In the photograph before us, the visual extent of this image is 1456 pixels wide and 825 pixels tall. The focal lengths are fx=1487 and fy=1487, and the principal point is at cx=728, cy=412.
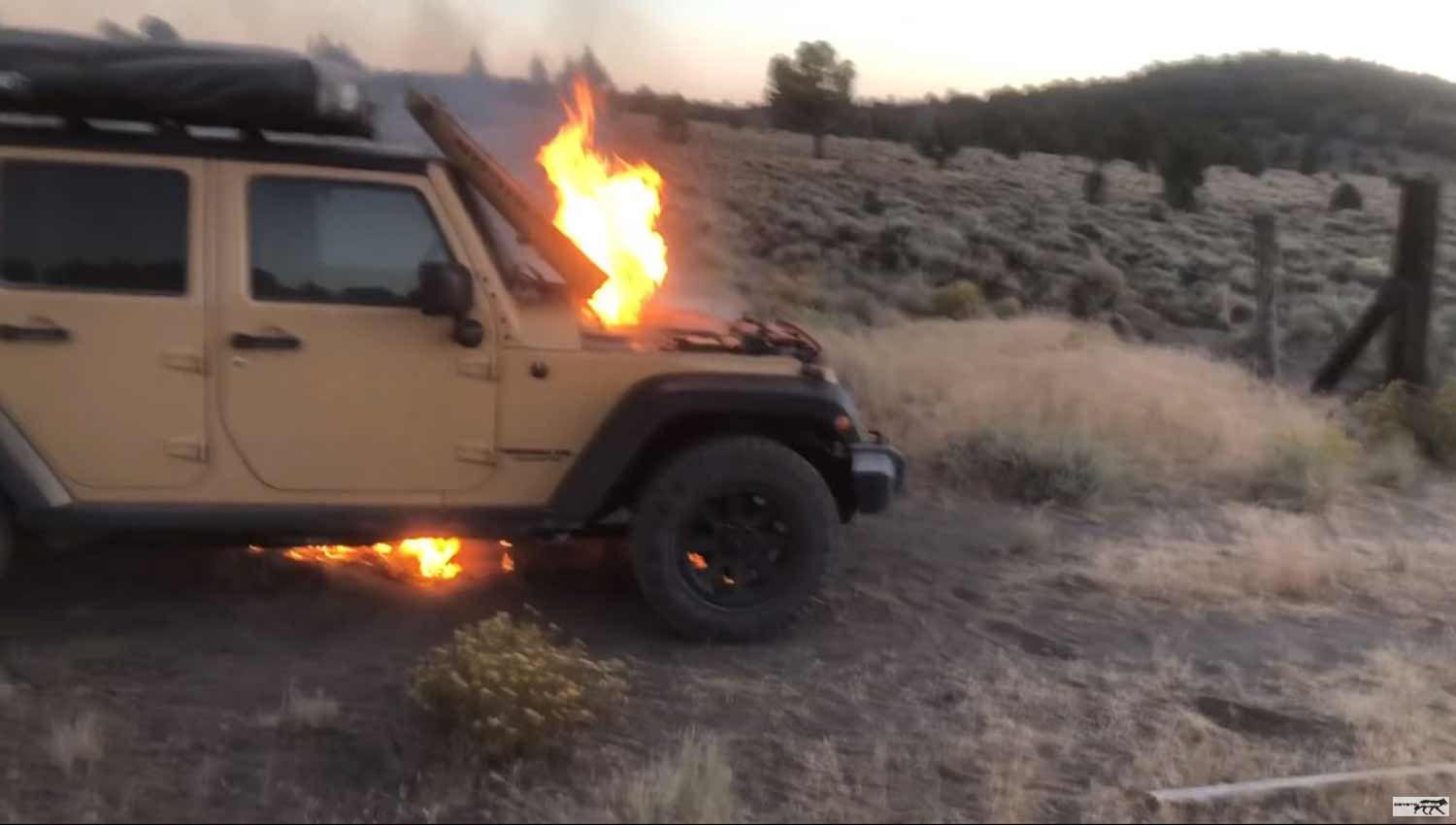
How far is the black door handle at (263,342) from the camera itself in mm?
5480

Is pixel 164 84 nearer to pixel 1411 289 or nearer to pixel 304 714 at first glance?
pixel 304 714

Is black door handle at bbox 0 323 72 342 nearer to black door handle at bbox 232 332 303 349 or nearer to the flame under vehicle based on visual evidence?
the flame under vehicle

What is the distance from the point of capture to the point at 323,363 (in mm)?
5543

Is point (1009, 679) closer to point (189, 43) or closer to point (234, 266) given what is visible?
point (234, 266)

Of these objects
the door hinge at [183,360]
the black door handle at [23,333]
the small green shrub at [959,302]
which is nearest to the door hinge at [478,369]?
the door hinge at [183,360]

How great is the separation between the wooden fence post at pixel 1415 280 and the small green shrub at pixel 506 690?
30.0ft

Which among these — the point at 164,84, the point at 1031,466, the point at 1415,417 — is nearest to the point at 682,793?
the point at 164,84

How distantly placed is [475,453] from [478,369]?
1.08 ft

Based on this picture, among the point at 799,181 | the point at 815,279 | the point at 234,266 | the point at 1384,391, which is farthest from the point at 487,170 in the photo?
the point at 799,181

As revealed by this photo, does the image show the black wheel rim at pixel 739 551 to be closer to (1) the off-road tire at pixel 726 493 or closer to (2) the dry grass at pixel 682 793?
(1) the off-road tire at pixel 726 493

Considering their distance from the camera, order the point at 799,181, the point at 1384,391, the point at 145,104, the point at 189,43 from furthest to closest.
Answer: the point at 799,181 → the point at 1384,391 → the point at 189,43 → the point at 145,104

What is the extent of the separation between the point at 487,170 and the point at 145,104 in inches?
49.9

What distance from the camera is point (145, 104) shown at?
18.0 feet

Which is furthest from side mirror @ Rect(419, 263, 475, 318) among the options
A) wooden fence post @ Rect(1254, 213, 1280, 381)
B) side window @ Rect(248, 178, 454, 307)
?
wooden fence post @ Rect(1254, 213, 1280, 381)
